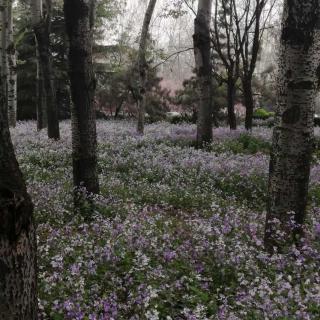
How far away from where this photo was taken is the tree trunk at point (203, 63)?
15.0 meters

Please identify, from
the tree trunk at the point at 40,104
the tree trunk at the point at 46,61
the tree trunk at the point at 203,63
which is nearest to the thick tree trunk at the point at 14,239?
the tree trunk at the point at 203,63

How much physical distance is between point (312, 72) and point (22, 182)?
3925 mm

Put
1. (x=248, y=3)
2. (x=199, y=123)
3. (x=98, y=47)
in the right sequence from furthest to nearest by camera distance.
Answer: (x=98, y=47), (x=248, y=3), (x=199, y=123)

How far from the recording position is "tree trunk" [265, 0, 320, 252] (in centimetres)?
554

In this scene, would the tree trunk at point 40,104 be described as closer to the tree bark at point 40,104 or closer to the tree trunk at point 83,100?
the tree bark at point 40,104

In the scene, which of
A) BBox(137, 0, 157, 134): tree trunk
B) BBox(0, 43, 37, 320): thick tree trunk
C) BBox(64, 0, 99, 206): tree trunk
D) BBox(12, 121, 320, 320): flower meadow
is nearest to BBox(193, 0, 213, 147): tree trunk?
BBox(12, 121, 320, 320): flower meadow

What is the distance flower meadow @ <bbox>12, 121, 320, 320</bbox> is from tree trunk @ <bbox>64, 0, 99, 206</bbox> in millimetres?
568

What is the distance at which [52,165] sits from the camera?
12.7 meters

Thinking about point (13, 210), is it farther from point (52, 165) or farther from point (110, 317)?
point (52, 165)

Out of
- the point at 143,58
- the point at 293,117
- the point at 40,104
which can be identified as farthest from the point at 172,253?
the point at 40,104

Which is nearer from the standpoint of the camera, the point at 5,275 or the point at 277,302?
the point at 5,275

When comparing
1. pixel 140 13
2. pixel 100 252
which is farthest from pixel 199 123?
pixel 140 13

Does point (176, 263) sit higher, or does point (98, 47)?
point (98, 47)

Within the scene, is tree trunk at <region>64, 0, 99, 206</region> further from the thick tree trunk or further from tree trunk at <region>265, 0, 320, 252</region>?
the thick tree trunk
